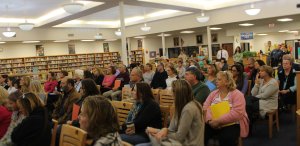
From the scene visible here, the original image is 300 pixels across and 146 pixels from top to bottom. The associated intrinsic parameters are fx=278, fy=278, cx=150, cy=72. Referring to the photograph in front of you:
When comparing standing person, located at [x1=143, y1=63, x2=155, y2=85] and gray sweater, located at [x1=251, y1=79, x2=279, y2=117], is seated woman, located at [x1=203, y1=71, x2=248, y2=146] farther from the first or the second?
standing person, located at [x1=143, y1=63, x2=155, y2=85]

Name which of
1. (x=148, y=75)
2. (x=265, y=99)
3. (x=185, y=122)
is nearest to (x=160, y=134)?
(x=185, y=122)

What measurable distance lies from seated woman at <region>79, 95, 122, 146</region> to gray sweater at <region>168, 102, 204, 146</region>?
0.78m

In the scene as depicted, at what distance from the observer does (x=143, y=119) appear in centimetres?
313

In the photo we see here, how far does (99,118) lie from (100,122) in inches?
1.2

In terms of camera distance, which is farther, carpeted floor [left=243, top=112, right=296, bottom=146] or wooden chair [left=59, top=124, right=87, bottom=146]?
carpeted floor [left=243, top=112, right=296, bottom=146]

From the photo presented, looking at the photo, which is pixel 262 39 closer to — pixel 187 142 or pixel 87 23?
pixel 87 23

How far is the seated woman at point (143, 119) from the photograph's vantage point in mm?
3102

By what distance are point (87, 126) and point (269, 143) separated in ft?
10.2

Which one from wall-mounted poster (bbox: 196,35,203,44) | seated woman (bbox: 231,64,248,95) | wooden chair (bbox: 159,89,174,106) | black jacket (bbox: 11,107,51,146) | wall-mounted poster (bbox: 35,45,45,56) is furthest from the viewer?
wall-mounted poster (bbox: 196,35,203,44)

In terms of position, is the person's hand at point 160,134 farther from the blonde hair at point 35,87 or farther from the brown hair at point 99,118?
the blonde hair at point 35,87

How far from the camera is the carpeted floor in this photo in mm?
4133

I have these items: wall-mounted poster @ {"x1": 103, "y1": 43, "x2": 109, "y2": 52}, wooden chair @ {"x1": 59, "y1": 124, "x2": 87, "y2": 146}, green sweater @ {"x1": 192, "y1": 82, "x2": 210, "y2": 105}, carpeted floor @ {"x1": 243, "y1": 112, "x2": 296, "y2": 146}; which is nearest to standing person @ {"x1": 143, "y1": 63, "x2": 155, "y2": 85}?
carpeted floor @ {"x1": 243, "y1": 112, "x2": 296, "y2": 146}

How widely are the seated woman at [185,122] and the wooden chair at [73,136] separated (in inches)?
29.7

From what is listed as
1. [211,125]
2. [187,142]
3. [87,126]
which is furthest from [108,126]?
[211,125]
